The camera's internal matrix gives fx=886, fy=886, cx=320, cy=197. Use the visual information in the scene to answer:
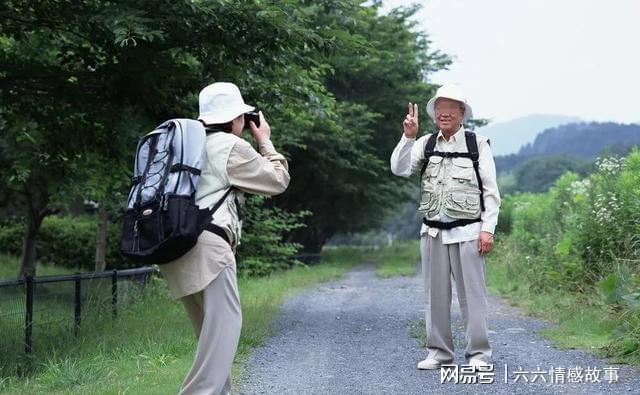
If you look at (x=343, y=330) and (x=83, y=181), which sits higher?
(x=83, y=181)

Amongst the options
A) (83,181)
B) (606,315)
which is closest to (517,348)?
(606,315)

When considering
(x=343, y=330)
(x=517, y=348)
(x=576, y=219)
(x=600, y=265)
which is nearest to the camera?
(x=517, y=348)

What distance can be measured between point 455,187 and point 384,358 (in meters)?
1.91

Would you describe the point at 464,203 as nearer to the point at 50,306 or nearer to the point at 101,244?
the point at 50,306

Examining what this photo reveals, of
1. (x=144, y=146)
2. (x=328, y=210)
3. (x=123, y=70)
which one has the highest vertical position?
(x=123, y=70)

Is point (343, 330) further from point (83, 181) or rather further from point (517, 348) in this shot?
point (83, 181)

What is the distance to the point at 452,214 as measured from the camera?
6688 mm

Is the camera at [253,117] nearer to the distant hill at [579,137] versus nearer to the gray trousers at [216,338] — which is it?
the gray trousers at [216,338]

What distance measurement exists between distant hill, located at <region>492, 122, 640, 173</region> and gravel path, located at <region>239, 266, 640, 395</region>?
Result: 285 ft

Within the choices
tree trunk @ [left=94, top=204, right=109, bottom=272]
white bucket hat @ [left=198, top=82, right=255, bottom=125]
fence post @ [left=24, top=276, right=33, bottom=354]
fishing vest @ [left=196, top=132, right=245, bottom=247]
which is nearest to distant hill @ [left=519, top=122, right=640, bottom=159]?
tree trunk @ [left=94, top=204, right=109, bottom=272]

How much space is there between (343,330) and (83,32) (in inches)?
169

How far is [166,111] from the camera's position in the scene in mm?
10125

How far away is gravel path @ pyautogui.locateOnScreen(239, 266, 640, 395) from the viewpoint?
20.7 ft

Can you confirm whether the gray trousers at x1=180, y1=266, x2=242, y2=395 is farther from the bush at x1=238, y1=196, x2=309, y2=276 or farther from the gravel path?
the bush at x1=238, y1=196, x2=309, y2=276
